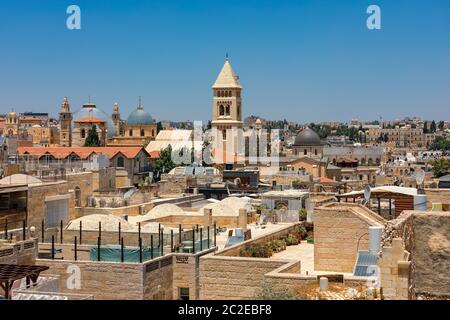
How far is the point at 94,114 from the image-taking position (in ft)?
298

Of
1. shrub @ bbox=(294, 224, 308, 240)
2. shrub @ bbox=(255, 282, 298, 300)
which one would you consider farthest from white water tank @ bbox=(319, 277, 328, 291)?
shrub @ bbox=(294, 224, 308, 240)

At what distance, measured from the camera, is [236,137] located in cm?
7769

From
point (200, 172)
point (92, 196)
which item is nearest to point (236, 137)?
point (200, 172)

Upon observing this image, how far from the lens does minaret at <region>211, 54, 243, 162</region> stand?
252 ft

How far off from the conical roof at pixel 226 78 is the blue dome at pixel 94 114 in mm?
19597

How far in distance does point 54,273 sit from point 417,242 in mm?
7506

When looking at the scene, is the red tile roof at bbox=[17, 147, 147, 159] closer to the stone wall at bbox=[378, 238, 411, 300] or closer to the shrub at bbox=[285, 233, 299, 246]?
the shrub at bbox=[285, 233, 299, 246]

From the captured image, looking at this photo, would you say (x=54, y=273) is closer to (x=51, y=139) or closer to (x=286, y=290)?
(x=286, y=290)

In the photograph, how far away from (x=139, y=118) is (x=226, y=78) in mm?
17387

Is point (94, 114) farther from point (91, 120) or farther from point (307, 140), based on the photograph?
point (307, 140)

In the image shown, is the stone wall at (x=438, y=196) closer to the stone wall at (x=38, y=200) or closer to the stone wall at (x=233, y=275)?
the stone wall at (x=233, y=275)

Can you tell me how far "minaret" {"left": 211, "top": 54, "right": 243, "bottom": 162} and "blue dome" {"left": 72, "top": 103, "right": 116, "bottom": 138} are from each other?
19.2 m

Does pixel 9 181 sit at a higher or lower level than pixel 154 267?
higher
